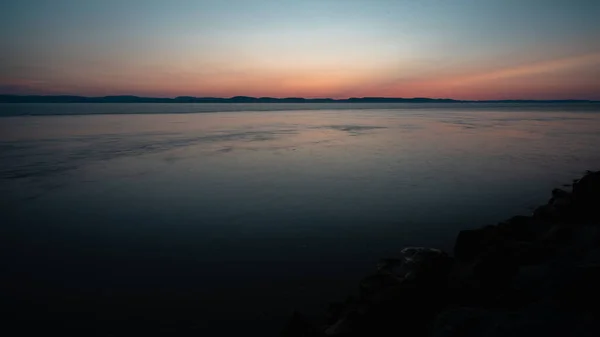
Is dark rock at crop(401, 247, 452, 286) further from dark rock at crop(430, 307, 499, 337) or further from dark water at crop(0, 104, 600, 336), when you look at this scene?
dark rock at crop(430, 307, 499, 337)

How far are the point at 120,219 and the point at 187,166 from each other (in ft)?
25.6

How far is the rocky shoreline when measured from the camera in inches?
151

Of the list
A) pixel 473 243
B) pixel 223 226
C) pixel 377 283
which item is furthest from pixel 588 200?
pixel 223 226

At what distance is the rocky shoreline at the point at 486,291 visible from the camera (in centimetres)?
382

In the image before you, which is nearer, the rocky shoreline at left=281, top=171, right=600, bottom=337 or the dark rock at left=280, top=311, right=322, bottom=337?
the rocky shoreline at left=281, top=171, right=600, bottom=337

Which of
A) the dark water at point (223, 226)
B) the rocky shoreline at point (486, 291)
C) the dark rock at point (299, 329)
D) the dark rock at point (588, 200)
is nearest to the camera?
the rocky shoreline at point (486, 291)

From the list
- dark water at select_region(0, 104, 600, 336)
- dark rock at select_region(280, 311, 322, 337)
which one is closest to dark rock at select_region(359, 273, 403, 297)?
dark water at select_region(0, 104, 600, 336)

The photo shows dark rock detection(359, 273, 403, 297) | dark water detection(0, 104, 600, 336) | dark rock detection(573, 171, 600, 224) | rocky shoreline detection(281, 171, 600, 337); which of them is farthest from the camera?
dark rock detection(573, 171, 600, 224)

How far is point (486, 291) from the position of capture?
4.72 metres

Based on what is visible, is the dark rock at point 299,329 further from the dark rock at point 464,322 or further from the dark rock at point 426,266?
the dark rock at point 426,266

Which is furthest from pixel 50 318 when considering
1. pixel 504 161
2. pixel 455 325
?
pixel 504 161

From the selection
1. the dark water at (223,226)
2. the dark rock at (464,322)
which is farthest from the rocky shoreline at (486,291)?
the dark water at (223,226)

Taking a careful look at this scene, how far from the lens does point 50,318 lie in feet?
17.5

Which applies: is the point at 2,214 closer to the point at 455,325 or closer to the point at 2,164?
the point at 2,164
